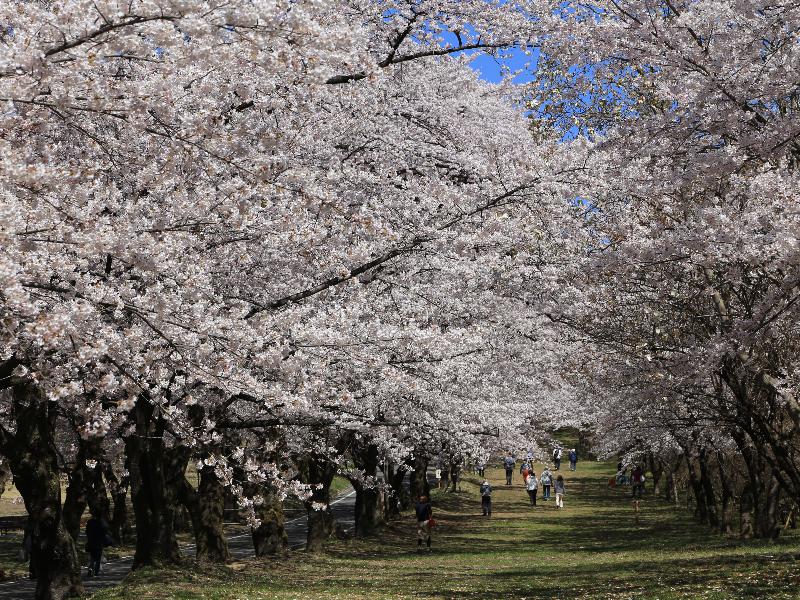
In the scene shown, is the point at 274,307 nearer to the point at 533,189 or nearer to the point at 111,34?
the point at 533,189

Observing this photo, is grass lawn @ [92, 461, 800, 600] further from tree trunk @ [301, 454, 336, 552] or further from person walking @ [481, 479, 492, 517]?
person walking @ [481, 479, 492, 517]

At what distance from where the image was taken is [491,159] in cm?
1238

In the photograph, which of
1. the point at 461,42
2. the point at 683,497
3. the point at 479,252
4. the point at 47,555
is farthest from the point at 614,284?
the point at 683,497

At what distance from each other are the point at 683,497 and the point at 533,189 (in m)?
45.0

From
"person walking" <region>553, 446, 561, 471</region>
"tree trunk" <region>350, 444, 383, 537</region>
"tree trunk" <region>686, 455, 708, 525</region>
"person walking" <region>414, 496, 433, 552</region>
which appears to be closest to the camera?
"person walking" <region>414, 496, 433, 552</region>

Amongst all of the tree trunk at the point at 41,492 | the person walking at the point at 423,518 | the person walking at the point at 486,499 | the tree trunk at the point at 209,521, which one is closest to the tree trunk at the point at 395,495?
the person walking at the point at 486,499

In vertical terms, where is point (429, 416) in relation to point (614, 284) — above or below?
below

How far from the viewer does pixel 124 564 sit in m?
25.9

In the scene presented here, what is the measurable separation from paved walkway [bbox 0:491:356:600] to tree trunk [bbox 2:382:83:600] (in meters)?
2.84

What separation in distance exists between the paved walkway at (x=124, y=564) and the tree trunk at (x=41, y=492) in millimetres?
2843

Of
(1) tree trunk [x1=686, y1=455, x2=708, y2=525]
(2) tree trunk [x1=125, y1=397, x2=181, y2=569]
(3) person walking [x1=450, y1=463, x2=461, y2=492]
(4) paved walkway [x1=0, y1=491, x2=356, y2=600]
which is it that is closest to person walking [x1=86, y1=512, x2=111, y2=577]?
(4) paved walkway [x1=0, y1=491, x2=356, y2=600]

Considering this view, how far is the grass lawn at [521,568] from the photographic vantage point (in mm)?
14891

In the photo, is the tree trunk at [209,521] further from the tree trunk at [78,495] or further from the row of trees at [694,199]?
the row of trees at [694,199]

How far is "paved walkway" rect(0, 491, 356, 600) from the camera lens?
66.4 ft
